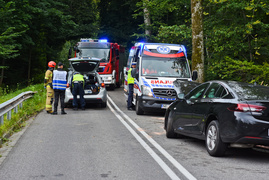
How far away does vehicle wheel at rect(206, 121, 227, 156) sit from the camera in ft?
25.2

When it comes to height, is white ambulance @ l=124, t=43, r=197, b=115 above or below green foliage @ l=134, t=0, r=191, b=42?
below

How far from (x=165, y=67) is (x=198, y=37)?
3058 millimetres

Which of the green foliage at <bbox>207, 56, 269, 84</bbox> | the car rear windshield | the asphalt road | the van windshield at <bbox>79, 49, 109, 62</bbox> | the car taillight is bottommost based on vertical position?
the asphalt road

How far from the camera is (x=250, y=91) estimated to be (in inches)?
308

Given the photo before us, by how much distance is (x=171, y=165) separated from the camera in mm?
7082

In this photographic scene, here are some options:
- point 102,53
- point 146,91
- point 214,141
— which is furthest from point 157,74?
point 102,53

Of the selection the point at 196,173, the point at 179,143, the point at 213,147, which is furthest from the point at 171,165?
the point at 179,143

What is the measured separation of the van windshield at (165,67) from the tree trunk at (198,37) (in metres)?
2.10

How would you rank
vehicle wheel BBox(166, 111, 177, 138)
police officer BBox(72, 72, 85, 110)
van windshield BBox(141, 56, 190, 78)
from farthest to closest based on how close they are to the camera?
police officer BBox(72, 72, 85, 110) < van windshield BBox(141, 56, 190, 78) < vehicle wheel BBox(166, 111, 177, 138)

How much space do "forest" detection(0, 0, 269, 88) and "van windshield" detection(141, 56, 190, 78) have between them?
5.79 ft

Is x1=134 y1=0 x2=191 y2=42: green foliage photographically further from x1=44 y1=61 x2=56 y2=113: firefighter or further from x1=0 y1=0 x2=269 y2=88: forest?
x1=44 y1=61 x2=56 y2=113: firefighter

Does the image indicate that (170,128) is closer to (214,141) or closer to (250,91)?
(214,141)

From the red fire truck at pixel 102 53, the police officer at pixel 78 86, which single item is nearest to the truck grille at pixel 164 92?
the police officer at pixel 78 86

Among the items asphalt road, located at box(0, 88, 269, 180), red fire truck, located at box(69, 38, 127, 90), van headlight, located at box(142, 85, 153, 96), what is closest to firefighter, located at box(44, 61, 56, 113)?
van headlight, located at box(142, 85, 153, 96)
